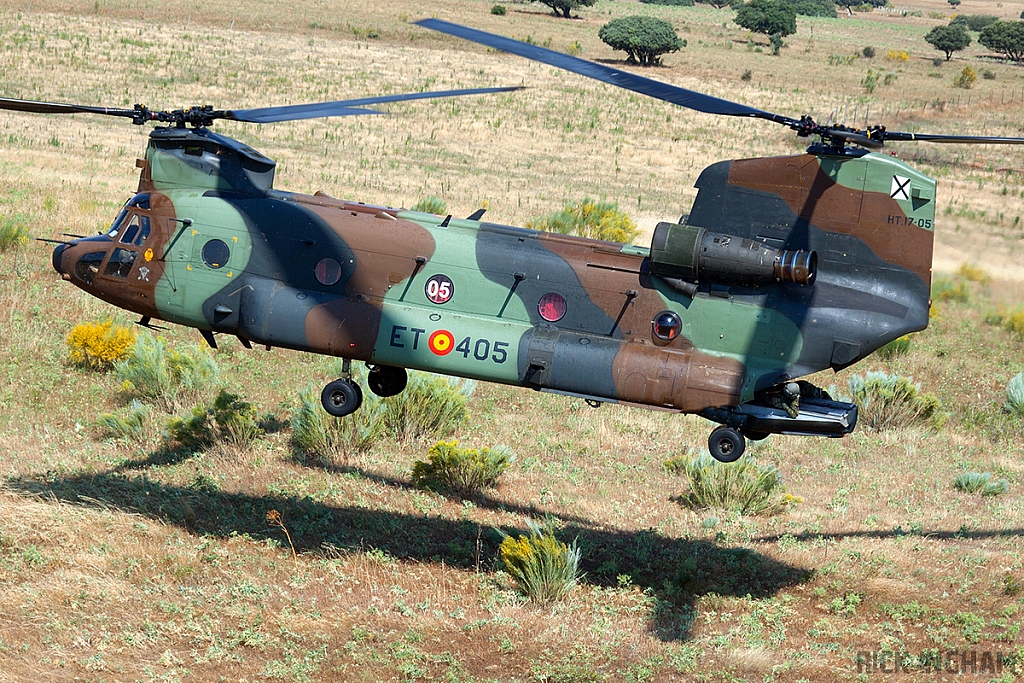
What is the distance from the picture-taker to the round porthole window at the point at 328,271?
11109mm

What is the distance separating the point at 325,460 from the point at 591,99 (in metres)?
39.3

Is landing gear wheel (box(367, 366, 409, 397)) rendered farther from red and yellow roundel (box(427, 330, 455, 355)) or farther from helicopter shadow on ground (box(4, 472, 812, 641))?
helicopter shadow on ground (box(4, 472, 812, 641))

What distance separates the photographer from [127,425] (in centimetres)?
1562

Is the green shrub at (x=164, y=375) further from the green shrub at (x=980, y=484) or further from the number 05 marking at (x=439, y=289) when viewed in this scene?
the green shrub at (x=980, y=484)

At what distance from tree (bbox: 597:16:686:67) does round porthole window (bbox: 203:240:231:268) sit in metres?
57.1

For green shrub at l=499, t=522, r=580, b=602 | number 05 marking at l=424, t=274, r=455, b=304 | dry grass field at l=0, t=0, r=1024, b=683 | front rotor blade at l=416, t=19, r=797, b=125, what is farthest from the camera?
green shrub at l=499, t=522, r=580, b=602

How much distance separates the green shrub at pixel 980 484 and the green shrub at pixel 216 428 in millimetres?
10671

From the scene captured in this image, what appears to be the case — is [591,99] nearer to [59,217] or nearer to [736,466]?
[59,217]

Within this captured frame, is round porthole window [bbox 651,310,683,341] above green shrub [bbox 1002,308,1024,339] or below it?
below

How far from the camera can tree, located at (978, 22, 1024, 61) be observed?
7875 cm

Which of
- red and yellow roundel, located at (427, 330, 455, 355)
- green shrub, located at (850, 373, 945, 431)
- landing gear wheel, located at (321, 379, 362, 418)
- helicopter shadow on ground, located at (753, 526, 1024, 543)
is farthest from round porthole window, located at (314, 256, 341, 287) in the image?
green shrub, located at (850, 373, 945, 431)

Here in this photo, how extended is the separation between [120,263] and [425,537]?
16.2ft

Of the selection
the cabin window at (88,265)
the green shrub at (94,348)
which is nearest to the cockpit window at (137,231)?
the cabin window at (88,265)

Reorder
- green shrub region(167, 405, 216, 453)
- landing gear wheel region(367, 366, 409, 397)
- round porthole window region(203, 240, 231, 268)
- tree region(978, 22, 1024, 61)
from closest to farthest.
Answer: round porthole window region(203, 240, 231, 268) → landing gear wheel region(367, 366, 409, 397) → green shrub region(167, 405, 216, 453) → tree region(978, 22, 1024, 61)
